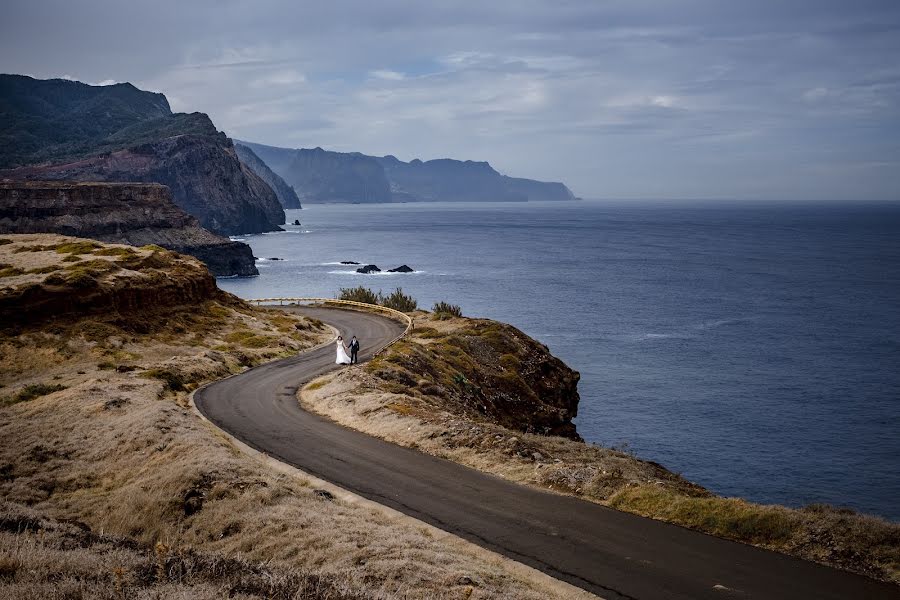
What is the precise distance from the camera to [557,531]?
1457 cm

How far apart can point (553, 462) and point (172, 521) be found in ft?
32.4

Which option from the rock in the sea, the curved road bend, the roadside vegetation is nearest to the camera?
the curved road bend

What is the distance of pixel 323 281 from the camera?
125 meters

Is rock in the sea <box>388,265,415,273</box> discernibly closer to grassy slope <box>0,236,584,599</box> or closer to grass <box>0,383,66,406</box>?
grassy slope <box>0,236,584,599</box>

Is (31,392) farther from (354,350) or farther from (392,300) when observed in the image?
(392,300)

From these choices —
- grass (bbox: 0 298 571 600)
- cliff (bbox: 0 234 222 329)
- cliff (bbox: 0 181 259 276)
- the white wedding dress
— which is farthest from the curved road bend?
cliff (bbox: 0 181 259 276)

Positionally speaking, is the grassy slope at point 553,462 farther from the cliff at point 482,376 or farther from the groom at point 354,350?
the groom at point 354,350

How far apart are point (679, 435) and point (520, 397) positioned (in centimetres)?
1616

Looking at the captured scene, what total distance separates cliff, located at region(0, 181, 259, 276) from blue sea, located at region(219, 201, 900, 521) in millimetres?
10819

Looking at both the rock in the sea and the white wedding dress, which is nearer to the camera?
the white wedding dress

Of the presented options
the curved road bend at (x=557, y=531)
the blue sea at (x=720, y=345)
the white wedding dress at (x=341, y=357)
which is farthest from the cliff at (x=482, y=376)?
the blue sea at (x=720, y=345)

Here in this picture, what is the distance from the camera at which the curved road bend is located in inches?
472

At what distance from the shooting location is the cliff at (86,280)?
36.7 meters

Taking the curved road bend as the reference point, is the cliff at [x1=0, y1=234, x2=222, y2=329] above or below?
above
